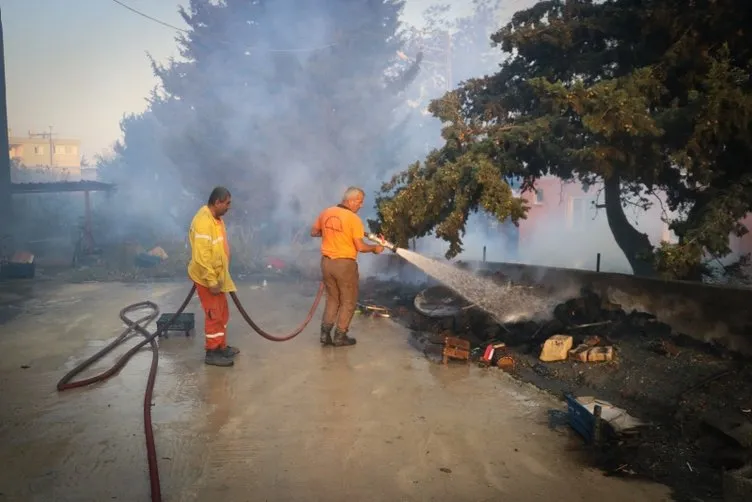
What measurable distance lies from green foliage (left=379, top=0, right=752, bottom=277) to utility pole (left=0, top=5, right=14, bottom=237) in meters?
16.4

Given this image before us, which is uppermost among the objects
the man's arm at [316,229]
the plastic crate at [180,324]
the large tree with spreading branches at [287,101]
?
the large tree with spreading branches at [287,101]

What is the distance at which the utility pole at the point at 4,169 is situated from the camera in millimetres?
18266

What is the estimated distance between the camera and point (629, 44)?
763 centimetres

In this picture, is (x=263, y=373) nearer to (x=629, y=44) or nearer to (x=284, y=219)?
(x=629, y=44)

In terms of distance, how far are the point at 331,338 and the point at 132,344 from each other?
2619mm

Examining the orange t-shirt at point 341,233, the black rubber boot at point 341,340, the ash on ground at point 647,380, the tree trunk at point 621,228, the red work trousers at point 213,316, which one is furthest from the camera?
the tree trunk at point 621,228

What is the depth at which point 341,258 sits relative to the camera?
22.6 feet

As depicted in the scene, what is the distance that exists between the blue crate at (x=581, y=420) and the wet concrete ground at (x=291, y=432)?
106 mm

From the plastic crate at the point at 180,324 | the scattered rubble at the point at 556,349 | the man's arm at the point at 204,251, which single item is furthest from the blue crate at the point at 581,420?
the plastic crate at the point at 180,324

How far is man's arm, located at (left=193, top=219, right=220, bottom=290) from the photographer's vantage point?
5.84 meters

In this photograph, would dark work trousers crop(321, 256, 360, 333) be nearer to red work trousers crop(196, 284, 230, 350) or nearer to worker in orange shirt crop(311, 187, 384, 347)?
worker in orange shirt crop(311, 187, 384, 347)

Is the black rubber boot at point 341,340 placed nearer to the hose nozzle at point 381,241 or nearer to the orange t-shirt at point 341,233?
the orange t-shirt at point 341,233

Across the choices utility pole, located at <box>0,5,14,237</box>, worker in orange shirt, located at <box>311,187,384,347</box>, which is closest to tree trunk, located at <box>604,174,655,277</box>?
worker in orange shirt, located at <box>311,187,384,347</box>

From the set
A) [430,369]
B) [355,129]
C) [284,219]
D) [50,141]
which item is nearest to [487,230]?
[355,129]
